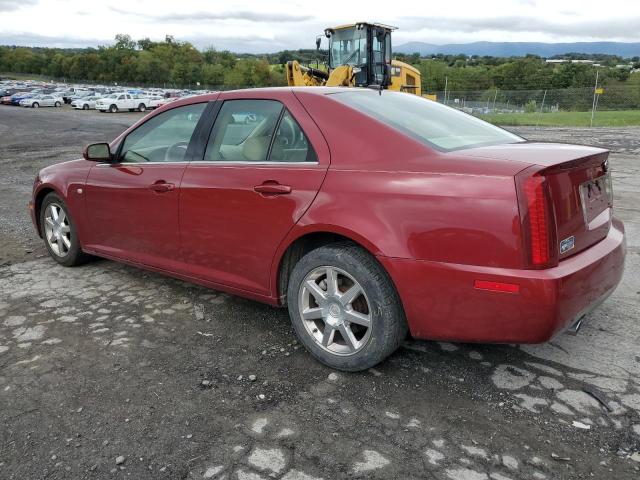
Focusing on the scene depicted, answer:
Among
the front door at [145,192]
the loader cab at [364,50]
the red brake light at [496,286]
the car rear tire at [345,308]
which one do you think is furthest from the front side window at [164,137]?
the loader cab at [364,50]

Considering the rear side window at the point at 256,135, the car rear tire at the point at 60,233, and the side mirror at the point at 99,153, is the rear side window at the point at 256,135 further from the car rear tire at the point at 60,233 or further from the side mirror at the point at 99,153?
the car rear tire at the point at 60,233

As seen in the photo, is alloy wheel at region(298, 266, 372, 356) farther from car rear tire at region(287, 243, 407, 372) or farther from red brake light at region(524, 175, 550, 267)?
red brake light at region(524, 175, 550, 267)

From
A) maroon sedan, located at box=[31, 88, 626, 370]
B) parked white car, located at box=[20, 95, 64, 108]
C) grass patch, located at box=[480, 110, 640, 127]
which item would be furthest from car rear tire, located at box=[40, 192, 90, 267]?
parked white car, located at box=[20, 95, 64, 108]

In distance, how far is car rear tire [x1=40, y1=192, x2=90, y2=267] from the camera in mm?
5062

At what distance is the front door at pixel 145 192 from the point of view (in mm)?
4008

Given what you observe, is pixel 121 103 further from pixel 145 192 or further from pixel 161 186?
pixel 161 186

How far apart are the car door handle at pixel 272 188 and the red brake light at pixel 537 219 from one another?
1.32 metres

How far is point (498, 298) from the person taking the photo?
2637 millimetres

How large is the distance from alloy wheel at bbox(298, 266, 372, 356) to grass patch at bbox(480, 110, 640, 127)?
84.7ft

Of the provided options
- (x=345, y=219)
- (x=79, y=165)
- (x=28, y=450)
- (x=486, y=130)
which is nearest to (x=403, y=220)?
(x=345, y=219)

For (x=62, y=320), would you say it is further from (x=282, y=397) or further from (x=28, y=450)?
(x=282, y=397)

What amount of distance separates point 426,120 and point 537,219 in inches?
46.5

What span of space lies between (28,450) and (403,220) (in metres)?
2.01

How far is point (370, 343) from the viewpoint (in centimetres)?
304
